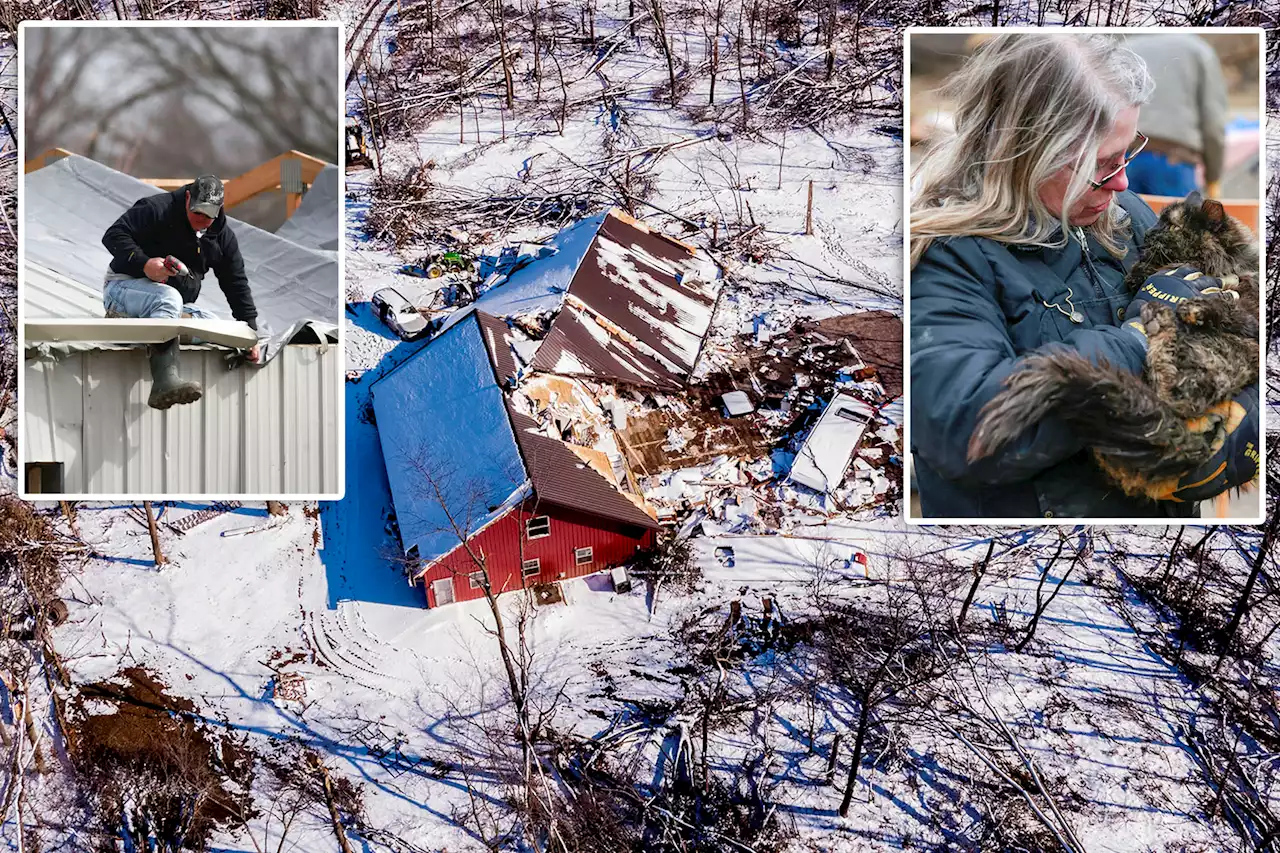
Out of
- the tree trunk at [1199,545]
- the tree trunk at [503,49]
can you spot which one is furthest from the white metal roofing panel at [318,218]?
the tree trunk at [503,49]

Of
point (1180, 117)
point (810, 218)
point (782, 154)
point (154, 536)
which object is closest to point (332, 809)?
point (154, 536)

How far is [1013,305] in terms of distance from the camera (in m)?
9.01

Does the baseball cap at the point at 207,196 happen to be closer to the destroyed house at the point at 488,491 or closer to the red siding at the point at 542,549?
the destroyed house at the point at 488,491

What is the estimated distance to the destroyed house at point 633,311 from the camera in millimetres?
17188

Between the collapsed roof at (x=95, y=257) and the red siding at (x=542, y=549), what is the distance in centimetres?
596

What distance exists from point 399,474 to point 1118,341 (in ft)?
36.2

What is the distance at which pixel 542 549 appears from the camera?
15.3 m

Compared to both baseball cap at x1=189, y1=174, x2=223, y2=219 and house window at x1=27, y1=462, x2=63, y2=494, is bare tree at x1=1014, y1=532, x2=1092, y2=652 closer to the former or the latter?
baseball cap at x1=189, y1=174, x2=223, y2=219

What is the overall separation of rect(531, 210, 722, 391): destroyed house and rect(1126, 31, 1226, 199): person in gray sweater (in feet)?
31.9

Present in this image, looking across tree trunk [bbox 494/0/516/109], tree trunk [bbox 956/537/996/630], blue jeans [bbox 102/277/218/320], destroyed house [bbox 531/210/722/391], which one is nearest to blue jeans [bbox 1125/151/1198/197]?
tree trunk [bbox 956/537/996/630]

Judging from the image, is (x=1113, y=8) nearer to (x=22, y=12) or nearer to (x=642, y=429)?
(x=642, y=429)

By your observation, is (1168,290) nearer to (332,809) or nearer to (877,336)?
(877,336)

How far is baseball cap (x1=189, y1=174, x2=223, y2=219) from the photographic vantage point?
8484 mm

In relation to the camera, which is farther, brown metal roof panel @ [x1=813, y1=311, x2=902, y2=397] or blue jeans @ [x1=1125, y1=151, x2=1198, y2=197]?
brown metal roof panel @ [x1=813, y1=311, x2=902, y2=397]
